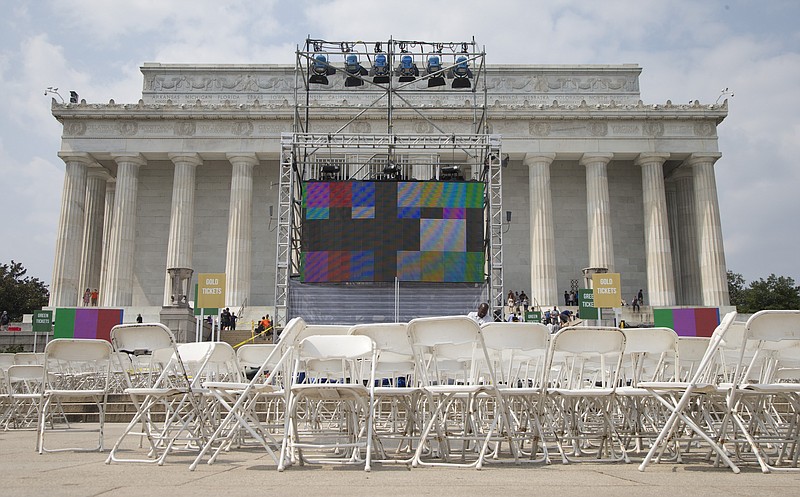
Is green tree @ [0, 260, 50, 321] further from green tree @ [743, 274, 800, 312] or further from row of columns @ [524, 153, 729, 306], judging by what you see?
green tree @ [743, 274, 800, 312]

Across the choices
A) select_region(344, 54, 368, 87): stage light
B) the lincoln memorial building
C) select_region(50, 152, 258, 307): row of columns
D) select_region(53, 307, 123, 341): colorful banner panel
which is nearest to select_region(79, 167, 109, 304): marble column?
the lincoln memorial building

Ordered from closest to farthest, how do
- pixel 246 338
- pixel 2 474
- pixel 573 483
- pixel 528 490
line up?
1. pixel 528 490
2. pixel 573 483
3. pixel 2 474
4. pixel 246 338

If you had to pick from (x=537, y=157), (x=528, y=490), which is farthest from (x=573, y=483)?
(x=537, y=157)

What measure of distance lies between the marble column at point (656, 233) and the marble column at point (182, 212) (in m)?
26.3

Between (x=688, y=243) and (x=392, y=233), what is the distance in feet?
89.4

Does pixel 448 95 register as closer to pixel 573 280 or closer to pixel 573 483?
pixel 573 280

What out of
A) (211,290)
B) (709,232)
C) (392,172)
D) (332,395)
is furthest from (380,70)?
(709,232)

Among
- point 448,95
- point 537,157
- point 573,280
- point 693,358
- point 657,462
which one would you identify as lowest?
point 657,462


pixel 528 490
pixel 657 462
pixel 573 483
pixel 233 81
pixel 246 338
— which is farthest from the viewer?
pixel 233 81

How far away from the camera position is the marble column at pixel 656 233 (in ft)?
140

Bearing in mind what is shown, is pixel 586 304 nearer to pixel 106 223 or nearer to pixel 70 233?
pixel 70 233

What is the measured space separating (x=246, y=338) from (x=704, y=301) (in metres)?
25.6

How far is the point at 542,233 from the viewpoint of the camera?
43.4 m

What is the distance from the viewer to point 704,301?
141 ft
